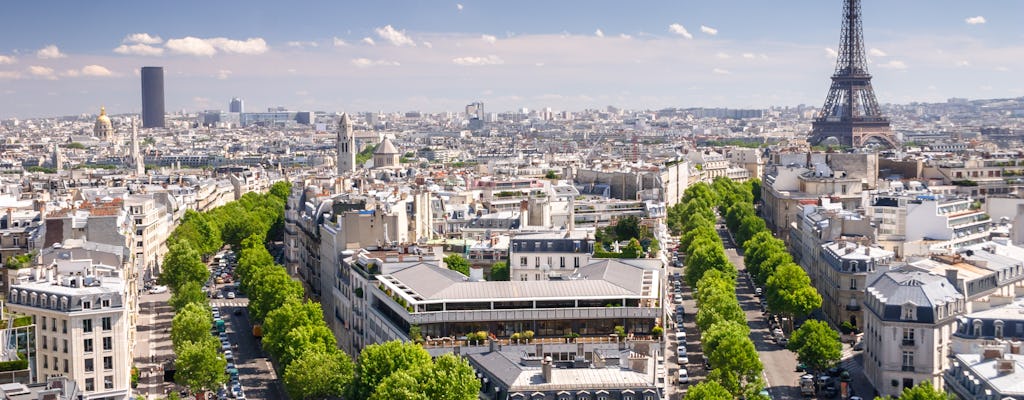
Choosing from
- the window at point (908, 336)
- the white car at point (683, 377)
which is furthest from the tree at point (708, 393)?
the window at point (908, 336)

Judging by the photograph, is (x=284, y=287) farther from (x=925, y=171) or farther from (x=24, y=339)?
(x=925, y=171)

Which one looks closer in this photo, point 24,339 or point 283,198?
point 24,339

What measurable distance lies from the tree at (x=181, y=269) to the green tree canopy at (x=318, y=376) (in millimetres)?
30851

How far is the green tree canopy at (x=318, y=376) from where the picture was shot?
51.2 meters

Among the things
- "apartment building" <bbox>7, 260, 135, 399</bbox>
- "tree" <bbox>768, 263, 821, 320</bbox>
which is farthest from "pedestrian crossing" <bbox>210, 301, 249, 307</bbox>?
"tree" <bbox>768, 263, 821, 320</bbox>

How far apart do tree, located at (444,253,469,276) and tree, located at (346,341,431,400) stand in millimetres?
19778

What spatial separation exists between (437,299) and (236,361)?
18108 mm

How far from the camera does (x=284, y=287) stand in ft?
221

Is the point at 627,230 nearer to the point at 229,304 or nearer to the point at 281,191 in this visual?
the point at 229,304

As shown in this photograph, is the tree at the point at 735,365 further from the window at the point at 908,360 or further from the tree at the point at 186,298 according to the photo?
the tree at the point at 186,298

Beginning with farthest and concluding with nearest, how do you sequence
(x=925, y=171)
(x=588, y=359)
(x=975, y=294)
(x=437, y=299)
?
(x=925, y=171) < (x=975, y=294) < (x=437, y=299) < (x=588, y=359)

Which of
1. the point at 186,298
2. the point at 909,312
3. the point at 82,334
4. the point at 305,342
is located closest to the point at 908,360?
the point at 909,312

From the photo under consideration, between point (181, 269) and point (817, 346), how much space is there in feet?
136

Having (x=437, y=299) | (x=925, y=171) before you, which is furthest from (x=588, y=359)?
(x=925, y=171)
